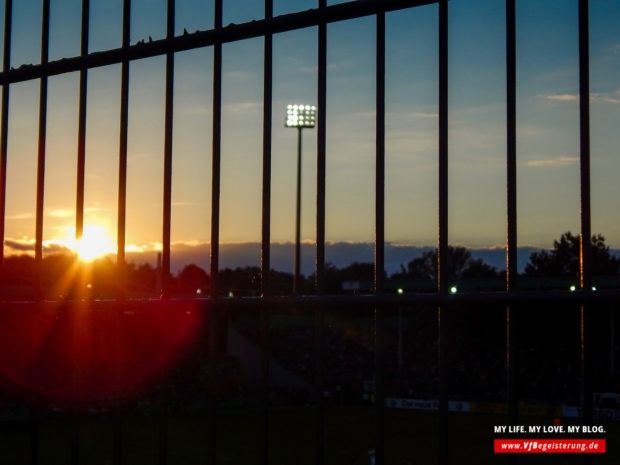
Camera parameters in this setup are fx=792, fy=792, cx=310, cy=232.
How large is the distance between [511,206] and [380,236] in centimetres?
46

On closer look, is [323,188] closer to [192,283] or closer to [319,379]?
[319,379]

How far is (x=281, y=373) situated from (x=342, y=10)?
36719 mm

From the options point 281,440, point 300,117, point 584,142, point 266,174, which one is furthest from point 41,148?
point 300,117

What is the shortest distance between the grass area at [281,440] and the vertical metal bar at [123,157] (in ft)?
55.8

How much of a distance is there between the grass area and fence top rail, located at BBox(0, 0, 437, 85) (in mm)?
17074

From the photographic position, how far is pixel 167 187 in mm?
3316

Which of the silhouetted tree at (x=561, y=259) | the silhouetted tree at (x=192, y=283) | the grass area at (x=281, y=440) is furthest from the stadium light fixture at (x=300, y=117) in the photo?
the silhouetted tree at (x=561, y=259)

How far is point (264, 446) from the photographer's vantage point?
9.89ft

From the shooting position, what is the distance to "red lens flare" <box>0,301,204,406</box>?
3.38 meters

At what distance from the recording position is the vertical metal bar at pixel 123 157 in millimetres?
3475

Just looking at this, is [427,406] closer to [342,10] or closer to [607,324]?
[607,324]

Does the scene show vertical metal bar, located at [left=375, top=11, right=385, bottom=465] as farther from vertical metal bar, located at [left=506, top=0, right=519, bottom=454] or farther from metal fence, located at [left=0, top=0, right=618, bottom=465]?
vertical metal bar, located at [left=506, top=0, right=519, bottom=454]

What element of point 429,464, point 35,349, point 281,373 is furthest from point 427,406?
point 35,349

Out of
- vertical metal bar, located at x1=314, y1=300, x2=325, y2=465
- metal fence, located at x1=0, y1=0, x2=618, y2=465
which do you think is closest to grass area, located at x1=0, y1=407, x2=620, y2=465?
metal fence, located at x1=0, y1=0, x2=618, y2=465
